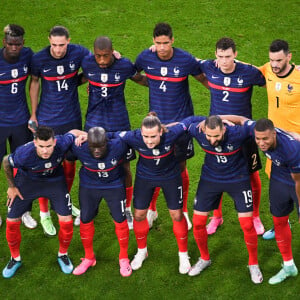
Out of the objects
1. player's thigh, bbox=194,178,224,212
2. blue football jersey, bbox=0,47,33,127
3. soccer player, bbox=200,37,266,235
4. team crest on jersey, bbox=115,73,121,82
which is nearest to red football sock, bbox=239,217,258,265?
player's thigh, bbox=194,178,224,212

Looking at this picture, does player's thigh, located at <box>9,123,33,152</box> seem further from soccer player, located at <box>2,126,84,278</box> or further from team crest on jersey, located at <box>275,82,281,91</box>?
team crest on jersey, located at <box>275,82,281,91</box>

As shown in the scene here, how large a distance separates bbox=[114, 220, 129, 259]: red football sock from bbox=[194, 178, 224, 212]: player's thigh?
0.94m

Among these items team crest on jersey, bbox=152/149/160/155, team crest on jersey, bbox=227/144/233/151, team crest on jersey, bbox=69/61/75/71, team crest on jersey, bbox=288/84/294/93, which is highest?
team crest on jersey, bbox=288/84/294/93

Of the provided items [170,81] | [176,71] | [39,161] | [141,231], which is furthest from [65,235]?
[176,71]

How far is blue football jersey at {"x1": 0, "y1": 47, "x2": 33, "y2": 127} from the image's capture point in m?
9.83

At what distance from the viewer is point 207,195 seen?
9.04 m

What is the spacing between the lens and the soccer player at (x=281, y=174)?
8.41m

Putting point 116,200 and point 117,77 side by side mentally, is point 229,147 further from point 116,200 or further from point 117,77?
point 117,77

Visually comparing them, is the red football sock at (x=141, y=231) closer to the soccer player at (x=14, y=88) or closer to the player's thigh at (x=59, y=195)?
the player's thigh at (x=59, y=195)

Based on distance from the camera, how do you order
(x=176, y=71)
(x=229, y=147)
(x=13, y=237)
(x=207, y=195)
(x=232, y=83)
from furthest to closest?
1. (x=176, y=71)
2. (x=232, y=83)
3. (x=13, y=237)
4. (x=207, y=195)
5. (x=229, y=147)

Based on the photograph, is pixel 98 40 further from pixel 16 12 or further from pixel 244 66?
pixel 16 12

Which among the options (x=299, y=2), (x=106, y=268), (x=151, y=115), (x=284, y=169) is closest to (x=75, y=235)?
(x=106, y=268)

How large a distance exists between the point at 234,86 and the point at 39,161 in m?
2.62

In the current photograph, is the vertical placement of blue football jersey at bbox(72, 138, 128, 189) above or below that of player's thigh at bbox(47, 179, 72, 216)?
above
